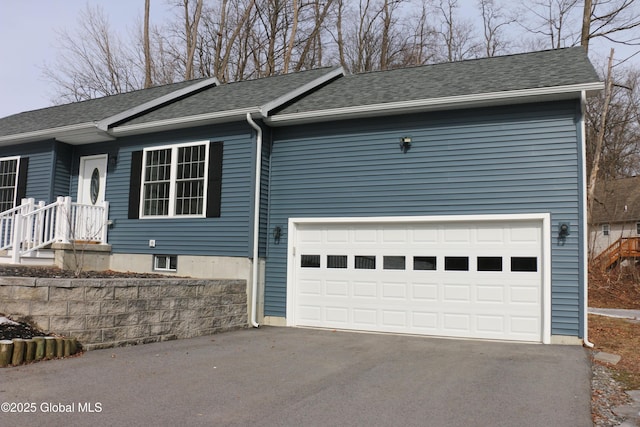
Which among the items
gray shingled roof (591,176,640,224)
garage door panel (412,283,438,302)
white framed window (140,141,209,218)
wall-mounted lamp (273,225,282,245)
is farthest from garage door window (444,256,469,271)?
gray shingled roof (591,176,640,224)

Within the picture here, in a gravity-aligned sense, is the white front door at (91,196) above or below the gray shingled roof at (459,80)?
below

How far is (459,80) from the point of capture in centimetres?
977

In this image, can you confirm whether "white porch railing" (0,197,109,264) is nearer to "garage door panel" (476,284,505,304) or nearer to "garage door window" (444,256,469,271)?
"garage door window" (444,256,469,271)

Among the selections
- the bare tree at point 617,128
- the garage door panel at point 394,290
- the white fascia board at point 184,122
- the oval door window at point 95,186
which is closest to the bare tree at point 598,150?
the bare tree at point 617,128

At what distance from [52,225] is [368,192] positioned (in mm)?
6510

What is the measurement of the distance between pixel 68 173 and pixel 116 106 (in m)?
2.07

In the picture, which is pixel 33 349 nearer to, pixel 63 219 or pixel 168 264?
pixel 168 264

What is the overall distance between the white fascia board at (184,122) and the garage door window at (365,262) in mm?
3319

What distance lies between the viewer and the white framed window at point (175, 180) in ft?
33.9

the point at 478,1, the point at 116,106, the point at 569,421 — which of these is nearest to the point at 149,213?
the point at 116,106

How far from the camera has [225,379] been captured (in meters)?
5.55

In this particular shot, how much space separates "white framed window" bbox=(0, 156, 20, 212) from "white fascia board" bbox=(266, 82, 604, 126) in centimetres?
711

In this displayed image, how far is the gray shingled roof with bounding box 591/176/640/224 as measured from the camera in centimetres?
3034

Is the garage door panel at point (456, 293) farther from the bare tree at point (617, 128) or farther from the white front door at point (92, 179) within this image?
the bare tree at point (617, 128)
